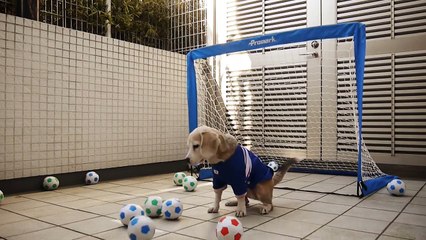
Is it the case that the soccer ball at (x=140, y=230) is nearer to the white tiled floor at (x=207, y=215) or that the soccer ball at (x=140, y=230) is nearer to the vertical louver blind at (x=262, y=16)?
the white tiled floor at (x=207, y=215)

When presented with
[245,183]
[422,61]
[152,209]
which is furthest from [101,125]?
[422,61]

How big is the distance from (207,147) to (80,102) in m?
1.99

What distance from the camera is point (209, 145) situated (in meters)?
2.18

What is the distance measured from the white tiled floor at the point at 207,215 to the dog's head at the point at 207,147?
1.37ft

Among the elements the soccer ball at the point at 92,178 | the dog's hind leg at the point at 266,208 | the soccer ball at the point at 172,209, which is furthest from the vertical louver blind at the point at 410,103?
the soccer ball at the point at 92,178

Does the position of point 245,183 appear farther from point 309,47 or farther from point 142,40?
point 142,40

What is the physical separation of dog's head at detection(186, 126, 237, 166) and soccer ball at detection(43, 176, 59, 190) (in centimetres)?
176

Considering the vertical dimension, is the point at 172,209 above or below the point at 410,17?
below

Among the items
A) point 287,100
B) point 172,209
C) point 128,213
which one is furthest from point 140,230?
point 287,100

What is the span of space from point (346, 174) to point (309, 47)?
67.8 inches

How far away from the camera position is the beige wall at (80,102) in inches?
120

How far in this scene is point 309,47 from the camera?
438 centimetres

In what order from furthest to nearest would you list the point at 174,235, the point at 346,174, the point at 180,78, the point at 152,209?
the point at 180,78
the point at 346,174
the point at 152,209
the point at 174,235

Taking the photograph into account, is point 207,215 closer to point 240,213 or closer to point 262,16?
point 240,213
